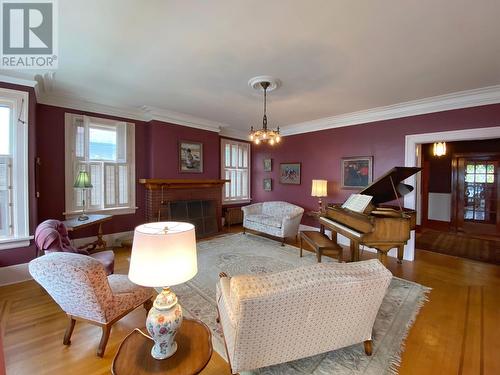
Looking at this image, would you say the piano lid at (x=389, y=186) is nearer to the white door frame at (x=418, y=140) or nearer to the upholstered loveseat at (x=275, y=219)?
the white door frame at (x=418, y=140)

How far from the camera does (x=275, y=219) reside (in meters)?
5.12

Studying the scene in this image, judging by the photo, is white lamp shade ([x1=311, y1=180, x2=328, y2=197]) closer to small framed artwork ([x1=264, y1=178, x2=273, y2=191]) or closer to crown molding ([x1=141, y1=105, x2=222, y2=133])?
small framed artwork ([x1=264, y1=178, x2=273, y2=191])

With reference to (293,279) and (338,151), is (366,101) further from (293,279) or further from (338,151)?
(293,279)

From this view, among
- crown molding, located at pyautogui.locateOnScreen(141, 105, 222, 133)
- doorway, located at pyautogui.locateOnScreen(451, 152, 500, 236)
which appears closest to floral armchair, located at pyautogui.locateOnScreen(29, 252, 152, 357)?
crown molding, located at pyautogui.locateOnScreen(141, 105, 222, 133)

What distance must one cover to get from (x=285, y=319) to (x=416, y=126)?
14.3 feet

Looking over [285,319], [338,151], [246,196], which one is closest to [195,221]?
[246,196]

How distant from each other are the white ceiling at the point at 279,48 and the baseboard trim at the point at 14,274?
257 centimetres

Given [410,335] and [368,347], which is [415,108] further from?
[368,347]

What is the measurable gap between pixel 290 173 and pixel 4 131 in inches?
212

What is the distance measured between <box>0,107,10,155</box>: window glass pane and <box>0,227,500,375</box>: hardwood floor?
1.81 m

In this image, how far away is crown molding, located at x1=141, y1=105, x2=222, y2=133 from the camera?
4.73m

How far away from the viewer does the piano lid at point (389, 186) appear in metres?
3.17

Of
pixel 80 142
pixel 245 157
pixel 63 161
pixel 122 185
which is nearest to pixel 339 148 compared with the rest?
pixel 245 157

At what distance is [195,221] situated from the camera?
540 centimetres
